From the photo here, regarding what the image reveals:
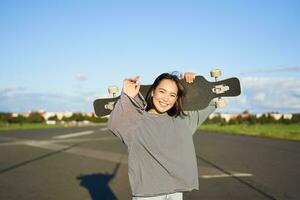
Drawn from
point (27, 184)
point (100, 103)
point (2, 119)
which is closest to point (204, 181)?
point (27, 184)

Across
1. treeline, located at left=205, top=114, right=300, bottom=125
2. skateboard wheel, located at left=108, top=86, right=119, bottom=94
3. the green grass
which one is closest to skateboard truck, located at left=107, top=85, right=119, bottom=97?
skateboard wheel, located at left=108, top=86, right=119, bottom=94

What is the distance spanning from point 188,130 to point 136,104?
0.42 meters

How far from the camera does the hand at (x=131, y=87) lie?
325 cm

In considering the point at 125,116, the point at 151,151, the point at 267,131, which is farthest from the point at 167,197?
the point at 267,131

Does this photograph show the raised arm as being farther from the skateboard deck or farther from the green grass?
the green grass

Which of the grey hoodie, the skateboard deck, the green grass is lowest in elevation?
the green grass

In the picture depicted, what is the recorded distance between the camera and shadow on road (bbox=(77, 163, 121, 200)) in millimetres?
8580

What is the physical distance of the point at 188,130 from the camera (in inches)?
136

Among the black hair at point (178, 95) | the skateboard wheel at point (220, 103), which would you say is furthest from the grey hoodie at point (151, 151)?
the skateboard wheel at point (220, 103)

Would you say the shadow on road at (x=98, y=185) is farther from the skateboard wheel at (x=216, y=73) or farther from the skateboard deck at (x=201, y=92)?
the skateboard wheel at (x=216, y=73)

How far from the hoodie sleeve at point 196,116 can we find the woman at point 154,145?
0.13 meters

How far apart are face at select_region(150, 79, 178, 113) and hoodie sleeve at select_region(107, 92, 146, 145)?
5.5 inches

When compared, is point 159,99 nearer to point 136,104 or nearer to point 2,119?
point 136,104

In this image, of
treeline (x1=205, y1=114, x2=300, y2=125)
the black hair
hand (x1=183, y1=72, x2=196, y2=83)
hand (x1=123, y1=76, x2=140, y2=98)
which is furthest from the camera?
treeline (x1=205, y1=114, x2=300, y2=125)
